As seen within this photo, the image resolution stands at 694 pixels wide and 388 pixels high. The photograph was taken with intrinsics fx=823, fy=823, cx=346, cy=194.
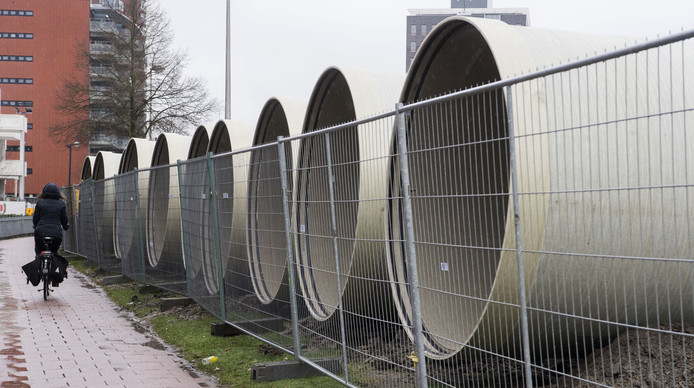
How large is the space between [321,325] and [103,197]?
38.8 ft

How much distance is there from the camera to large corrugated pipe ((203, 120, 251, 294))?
25.9 ft

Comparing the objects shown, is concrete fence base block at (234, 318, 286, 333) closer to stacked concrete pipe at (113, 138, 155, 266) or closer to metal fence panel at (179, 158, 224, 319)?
metal fence panel at (179, 158, 224, 319)

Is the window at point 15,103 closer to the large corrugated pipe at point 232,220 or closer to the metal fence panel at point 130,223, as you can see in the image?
the metal fence panel at point 130,223

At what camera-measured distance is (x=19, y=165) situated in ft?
193

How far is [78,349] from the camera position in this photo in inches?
319

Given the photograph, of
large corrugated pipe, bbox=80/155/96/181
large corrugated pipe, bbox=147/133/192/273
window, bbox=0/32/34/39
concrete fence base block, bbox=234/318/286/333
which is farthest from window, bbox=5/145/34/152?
concrete fence base block, bbox=234/318/286/333

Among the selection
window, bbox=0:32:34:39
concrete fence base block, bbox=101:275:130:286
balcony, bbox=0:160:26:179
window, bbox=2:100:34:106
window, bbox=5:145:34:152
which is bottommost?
concrete fence base block, bbox=101:275:130:286

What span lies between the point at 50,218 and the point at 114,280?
2.18 meters

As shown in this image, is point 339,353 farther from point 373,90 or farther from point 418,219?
point 373,90

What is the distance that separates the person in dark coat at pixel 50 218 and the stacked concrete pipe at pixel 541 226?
7917 mm

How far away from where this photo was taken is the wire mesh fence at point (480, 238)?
3.53m

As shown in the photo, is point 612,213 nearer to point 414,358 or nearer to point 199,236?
point 414,358

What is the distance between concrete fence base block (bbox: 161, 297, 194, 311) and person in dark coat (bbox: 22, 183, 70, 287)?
111 inches

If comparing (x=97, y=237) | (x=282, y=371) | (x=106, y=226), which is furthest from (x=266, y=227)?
(x=97, y=237)
